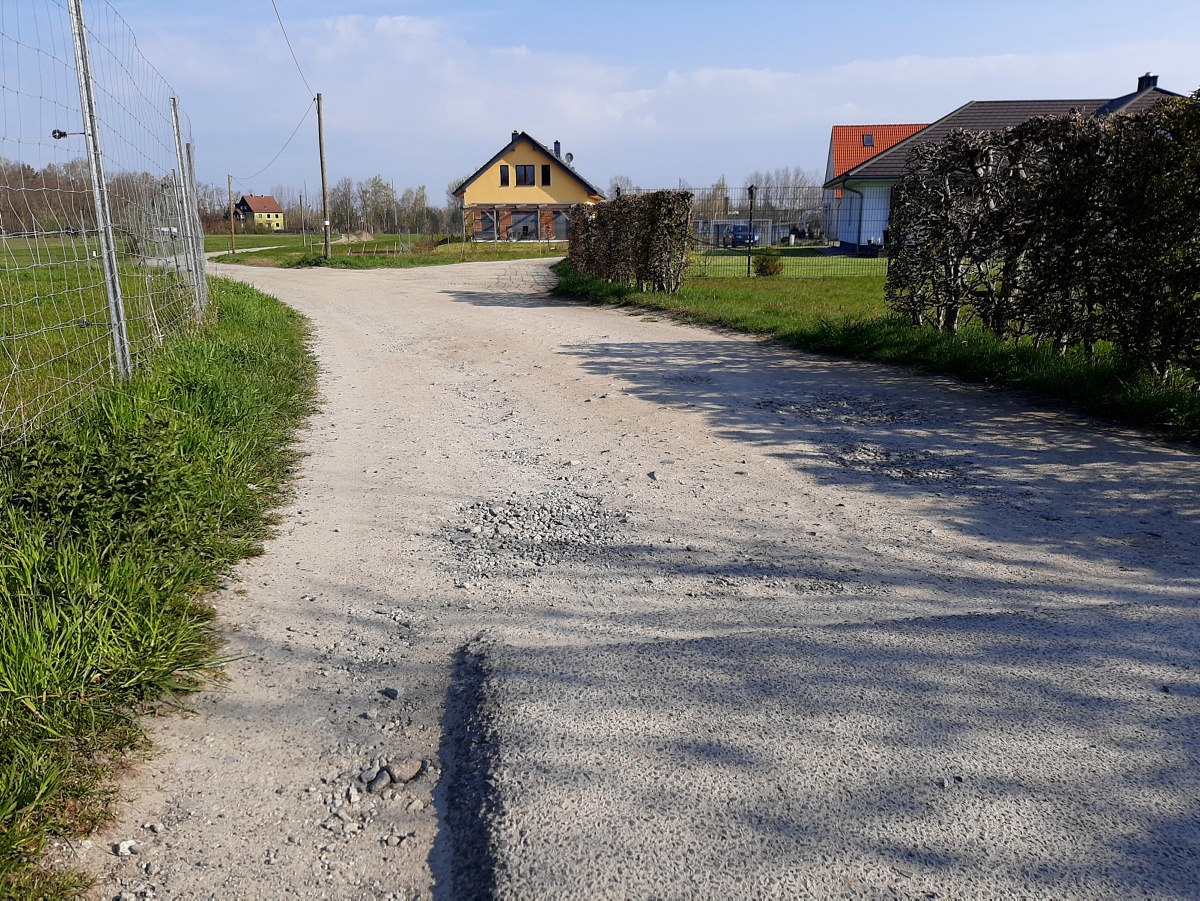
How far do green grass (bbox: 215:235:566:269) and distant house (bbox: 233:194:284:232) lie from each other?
215 feet

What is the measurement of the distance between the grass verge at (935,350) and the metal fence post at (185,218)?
743 cm

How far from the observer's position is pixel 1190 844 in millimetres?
2115

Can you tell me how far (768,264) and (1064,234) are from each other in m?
15.9

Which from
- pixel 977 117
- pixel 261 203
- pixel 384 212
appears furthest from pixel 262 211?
pixel 977 117

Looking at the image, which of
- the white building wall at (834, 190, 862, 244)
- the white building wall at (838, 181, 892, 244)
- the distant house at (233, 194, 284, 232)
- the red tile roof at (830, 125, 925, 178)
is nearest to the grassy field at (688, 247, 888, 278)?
the white building wall at (834, 190, 862, 244)

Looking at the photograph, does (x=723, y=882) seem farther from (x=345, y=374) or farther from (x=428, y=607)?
(x=345, y=374)

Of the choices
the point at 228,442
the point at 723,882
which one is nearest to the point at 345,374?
the point at 228,442

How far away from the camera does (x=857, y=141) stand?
163 ft

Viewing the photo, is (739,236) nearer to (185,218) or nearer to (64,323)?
(185,218)

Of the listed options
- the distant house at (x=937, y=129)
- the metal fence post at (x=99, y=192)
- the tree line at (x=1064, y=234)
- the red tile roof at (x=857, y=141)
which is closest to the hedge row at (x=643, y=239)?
the tree line at (x=1064, y=234)

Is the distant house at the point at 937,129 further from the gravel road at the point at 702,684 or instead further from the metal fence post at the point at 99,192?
the metal fence post at the point at 99,192

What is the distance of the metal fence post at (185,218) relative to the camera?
11055mm

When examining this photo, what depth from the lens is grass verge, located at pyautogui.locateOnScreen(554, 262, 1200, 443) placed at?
652 cm

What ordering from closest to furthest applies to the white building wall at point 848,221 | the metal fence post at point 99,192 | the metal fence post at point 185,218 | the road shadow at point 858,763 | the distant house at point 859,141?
the road shadow at point 858,763 → the metal fence post at point 99,192 → the metal fence post at point 185,218 → the white building wall at point 848,221 → the distant house at point 859,141
